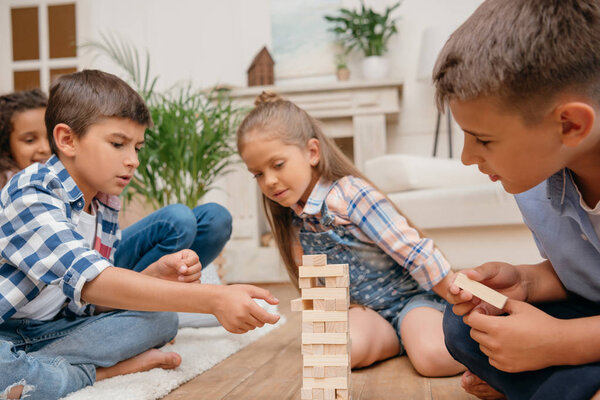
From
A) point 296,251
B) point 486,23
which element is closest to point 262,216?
point 296,251

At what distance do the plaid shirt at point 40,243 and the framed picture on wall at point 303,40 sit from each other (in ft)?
9.27

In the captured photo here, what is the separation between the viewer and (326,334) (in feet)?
2.91

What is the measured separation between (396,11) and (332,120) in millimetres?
929

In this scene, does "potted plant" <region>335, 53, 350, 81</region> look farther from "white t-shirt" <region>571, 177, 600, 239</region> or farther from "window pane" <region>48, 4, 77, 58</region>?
"white t-shirt" <region>571, 177, 600, 239</region>

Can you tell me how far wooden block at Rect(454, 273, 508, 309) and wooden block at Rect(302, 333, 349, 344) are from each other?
204mm

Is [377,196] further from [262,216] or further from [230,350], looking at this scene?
[262,216]

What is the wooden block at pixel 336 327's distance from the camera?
2.90 feet

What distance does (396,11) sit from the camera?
3.75 metres

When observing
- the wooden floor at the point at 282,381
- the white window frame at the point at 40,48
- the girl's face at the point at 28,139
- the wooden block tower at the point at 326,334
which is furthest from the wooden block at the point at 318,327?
the white window frame at the point at 40,48

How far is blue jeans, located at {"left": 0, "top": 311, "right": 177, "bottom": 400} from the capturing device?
1.02 meters

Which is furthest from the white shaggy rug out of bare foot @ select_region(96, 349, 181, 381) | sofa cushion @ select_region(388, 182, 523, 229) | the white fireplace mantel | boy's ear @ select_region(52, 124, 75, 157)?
the white fireplace mantel

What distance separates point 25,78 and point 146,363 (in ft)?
12.2

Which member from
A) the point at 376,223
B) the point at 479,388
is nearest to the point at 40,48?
the point at 376,223

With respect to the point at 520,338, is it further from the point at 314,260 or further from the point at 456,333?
the point at 314,260
